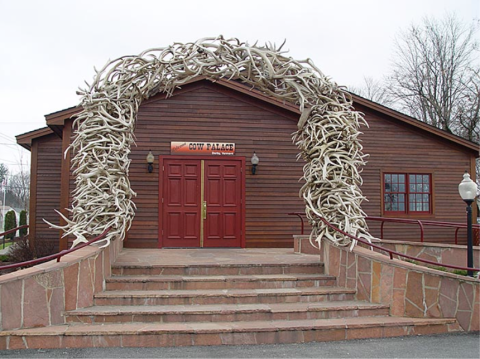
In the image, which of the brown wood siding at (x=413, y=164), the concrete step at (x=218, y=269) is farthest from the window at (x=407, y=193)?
the concrete step at (x=218, y=269)

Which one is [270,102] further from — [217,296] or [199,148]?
[217,296]

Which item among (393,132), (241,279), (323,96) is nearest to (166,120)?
(323,96)

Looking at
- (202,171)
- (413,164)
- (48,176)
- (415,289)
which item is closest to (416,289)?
(415,289)

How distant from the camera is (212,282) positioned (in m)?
6.49

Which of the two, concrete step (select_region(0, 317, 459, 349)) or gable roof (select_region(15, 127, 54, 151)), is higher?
gable roof (select_region(15, 127, 54, 151))

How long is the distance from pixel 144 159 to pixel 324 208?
16.5 feet

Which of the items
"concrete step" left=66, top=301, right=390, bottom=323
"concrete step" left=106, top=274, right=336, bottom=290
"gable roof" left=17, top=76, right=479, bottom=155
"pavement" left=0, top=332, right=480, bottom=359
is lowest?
"pavement" left=0, top=332, right=480, bottom=359

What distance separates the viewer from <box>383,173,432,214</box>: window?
497 inches

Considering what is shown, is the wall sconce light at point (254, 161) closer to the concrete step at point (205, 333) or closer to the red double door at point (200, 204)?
the red double door at point (200, 204)

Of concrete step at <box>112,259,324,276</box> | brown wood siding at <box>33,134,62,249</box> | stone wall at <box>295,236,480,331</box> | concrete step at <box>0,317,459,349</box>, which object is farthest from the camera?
brown wood siding at <box>33,134,62,249</box>

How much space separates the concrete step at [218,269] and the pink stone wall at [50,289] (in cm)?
58

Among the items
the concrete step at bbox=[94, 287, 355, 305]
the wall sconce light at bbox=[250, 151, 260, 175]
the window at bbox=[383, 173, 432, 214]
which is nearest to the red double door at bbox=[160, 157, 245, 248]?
the wall sconce light at bbox=[250, 151, 260, 175]

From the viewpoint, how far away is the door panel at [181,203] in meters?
10.5

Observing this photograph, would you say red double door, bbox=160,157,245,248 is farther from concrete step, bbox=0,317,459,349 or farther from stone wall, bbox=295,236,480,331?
concrete step, bbox=0,317,459,349
